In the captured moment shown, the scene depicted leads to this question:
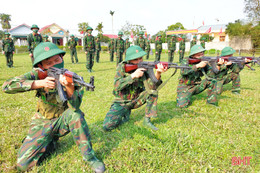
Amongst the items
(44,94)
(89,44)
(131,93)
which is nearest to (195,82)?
(131,93)

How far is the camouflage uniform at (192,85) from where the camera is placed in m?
5.18

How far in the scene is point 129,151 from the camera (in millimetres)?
2957

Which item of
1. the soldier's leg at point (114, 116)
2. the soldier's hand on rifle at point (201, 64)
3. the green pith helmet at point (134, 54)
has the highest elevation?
the green pith helmet at point (134, 54)

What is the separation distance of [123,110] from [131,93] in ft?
1.43

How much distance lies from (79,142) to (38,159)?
709mm

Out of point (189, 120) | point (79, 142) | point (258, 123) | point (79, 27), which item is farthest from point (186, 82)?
point (79, 27)

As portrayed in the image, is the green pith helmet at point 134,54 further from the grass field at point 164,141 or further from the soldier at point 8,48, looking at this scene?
the soldier at point 8,48

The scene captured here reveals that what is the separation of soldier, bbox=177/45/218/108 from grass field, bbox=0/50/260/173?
0.30m

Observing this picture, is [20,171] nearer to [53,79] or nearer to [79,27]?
[53,79]

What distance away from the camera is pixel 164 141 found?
10.7 ft

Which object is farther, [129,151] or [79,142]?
[129,151]

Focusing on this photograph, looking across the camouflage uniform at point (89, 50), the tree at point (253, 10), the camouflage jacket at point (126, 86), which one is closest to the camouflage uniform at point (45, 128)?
the camouflage jacket at point (126, 86)

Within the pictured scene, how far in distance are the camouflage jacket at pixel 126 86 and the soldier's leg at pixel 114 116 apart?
16 cm

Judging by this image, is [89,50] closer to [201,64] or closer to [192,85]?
[192,85]
